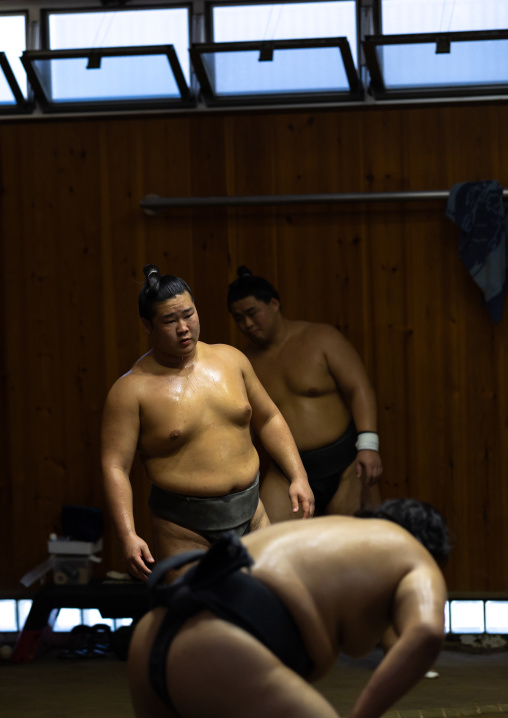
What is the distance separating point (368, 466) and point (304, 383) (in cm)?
38

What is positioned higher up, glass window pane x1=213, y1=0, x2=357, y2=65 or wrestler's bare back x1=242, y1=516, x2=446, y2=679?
glass window pane x1=213, y1=0, x2=357, y2=65

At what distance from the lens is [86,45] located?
13.0ft

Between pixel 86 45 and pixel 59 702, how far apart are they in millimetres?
2551

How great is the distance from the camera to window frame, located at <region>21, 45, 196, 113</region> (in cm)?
374

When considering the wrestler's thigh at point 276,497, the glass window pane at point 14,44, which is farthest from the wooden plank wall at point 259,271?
the wrestler's thigh at point 276,497

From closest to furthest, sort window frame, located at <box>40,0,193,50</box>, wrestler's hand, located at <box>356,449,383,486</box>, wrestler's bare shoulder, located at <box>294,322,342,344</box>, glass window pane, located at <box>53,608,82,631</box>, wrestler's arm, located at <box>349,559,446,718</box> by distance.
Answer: wrestler's arm, located at <box>349,559,446,718</box> < wrestler's hand, located at <box>356,449,383,486</box> < wrestler's bare shoulder, located at <box>294,322,342,344</box> < window frame, located at <box>40,0,193,50</box> < glass window pane, located at <box>53,608,82,631</box>

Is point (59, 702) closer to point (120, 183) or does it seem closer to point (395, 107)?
point (120, 183)

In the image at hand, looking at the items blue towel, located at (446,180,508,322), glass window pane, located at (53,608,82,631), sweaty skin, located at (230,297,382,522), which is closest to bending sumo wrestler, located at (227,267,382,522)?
sweaty skin, located at (230,297,382,522)

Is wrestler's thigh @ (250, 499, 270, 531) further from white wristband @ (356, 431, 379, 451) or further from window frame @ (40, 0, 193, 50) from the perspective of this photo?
window frame @ (40, 0, 193, 50)

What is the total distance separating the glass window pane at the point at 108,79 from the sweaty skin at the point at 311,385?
1071 millimetres

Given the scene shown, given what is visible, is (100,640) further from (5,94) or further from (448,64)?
(448,64)

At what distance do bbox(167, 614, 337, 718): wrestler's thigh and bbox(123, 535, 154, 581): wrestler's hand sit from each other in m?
0.82

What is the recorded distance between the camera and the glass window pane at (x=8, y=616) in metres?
4.08

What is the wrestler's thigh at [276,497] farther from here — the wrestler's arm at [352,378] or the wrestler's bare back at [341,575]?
the wrestler's bare back at [341,575]
